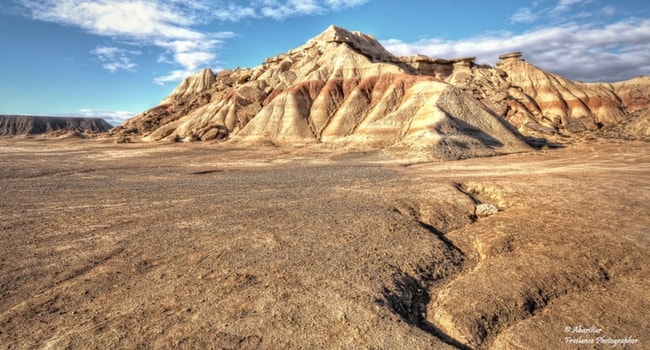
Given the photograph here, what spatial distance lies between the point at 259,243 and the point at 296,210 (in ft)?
10.0

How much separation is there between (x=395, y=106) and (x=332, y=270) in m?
35.8

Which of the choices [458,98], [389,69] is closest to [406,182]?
[458,98]

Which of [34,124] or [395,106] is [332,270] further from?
[34,124]

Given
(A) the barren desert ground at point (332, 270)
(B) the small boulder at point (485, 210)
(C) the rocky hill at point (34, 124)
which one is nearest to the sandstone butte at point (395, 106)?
(B) the small boulder at point (485, 210)

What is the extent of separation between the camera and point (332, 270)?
274 inches

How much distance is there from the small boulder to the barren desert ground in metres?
0.15

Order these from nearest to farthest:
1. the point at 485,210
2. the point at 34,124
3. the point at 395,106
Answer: the point at 485,210 → the point at 395,106 → the point at 34,124

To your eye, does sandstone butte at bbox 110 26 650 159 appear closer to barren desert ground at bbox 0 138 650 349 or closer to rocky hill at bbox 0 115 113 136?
barren desert ground at bbox 0 138 650 349

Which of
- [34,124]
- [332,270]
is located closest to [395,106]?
[332,270]

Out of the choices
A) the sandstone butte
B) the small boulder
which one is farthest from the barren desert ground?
the sandstone butte

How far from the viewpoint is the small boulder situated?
10.9 m

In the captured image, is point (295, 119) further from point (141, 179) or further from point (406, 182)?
point (406, 182)

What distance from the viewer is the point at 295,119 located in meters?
43.6

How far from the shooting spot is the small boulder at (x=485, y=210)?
10859 mm
